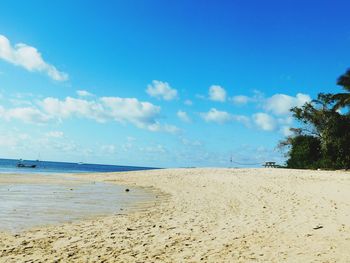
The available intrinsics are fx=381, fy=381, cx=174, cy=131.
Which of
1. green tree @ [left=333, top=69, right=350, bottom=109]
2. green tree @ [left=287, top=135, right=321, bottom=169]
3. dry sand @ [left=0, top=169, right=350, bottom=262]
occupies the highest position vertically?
green tree @ [left=333, top=69, right=350, bottom=109]

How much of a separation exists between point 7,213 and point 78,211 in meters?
3.02

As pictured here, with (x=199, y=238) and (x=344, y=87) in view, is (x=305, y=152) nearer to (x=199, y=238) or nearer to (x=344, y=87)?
(x=344, y=87)

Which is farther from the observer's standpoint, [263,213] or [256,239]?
[263,213]

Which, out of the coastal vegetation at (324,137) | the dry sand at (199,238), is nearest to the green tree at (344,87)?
the coastal vegetation at (324,137)

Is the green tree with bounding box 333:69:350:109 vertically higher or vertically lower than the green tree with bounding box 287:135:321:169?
higher

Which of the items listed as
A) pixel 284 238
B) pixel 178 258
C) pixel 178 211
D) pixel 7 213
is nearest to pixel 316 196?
pixel 178 211

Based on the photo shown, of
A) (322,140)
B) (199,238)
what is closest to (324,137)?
(322,140)

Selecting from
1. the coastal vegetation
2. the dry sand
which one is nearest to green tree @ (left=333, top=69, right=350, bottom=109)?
the coastal vegetation

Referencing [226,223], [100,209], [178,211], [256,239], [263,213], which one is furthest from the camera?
[100,209]

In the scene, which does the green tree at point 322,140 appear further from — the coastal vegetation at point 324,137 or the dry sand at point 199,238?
the dry sand at point 199,238

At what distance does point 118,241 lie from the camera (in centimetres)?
1107

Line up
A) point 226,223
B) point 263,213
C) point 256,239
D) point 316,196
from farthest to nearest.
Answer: point 316,196
point 263,213
point 226,223
point 256,239

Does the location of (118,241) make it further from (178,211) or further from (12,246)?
(178,211)

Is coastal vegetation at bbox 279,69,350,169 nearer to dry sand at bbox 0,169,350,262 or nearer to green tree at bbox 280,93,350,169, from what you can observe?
green tree at bbox 280,93,350,169
